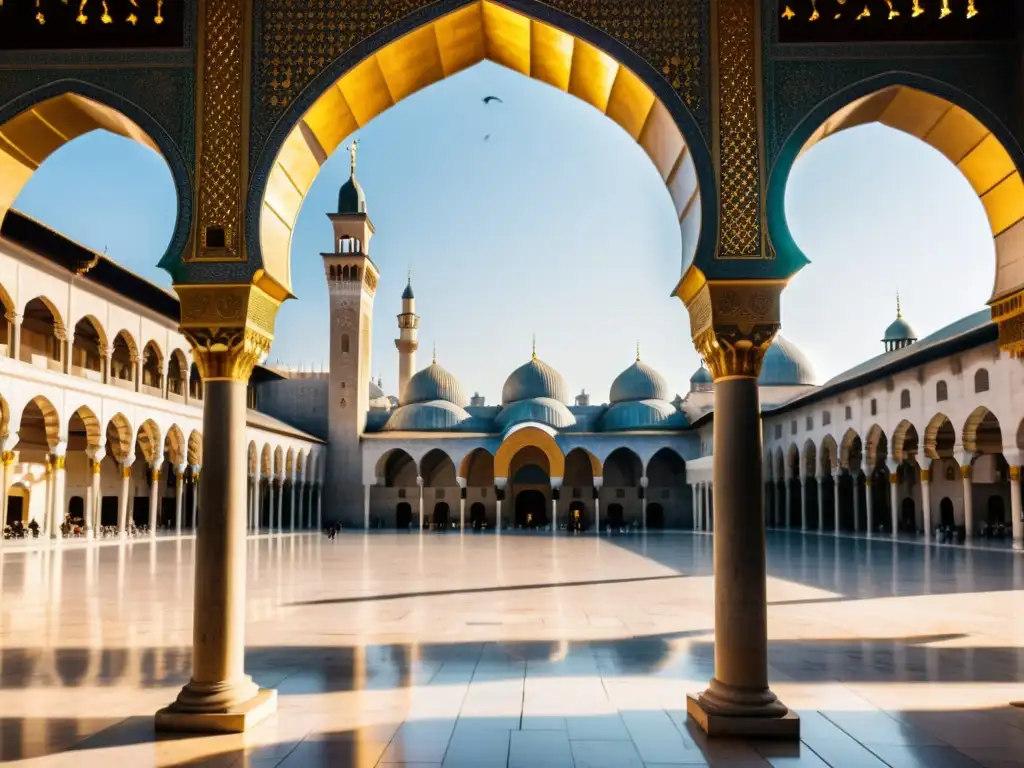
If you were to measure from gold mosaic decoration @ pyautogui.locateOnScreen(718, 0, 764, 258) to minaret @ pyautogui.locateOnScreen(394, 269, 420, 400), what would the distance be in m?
50.0

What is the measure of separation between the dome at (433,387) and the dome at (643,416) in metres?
8.50

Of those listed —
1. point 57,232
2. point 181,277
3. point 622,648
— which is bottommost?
point 622,648

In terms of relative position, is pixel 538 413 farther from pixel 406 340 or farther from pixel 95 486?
pixel 95 486

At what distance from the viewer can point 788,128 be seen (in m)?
5.98

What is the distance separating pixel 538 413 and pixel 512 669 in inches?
1623

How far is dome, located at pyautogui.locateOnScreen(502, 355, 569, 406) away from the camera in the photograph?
169 feet

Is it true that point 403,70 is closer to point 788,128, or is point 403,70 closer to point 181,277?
point 181,277

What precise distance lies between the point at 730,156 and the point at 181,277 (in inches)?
140

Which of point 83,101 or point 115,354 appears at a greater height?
point 115,354

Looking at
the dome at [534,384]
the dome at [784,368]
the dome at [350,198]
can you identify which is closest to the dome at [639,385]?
the dome at [534,384]

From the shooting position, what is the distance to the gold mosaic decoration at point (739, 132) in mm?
5949

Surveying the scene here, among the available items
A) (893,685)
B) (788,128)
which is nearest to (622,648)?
(893,685)

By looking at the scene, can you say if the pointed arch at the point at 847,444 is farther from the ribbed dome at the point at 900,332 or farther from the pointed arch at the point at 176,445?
the pointed arch at the point at 176,445

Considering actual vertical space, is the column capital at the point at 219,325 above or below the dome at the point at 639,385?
below
